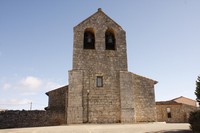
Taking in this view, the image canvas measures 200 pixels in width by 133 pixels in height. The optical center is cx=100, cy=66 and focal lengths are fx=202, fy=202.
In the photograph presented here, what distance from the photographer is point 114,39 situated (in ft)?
62.0

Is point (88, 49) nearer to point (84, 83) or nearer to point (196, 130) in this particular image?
point (84, 83)

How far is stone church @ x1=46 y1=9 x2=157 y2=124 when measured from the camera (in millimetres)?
16203

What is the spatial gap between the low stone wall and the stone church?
609 millimetres

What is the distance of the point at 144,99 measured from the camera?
17781 mm

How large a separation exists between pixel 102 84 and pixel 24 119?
22.6 ft

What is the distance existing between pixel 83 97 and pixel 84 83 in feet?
3.82

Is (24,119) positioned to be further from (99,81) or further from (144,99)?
(144,99)

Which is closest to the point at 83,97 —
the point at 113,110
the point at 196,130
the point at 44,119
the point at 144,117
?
the point at 113,110

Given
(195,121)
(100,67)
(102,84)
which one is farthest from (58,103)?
(195,121)

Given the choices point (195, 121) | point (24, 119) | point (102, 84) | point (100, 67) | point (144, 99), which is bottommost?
point (24, 119)

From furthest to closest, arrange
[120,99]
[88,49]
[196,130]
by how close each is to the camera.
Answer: [88,49] < [120,99] < [196,130]

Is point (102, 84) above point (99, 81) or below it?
below

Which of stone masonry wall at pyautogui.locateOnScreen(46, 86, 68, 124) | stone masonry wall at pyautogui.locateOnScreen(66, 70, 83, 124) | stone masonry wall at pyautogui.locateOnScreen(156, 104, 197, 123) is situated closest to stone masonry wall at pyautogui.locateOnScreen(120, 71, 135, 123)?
stone masonry wall at pyautogui.locateOnScreen(66, 70, 83, 124)

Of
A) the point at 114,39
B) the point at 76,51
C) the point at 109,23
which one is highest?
the point at 109,23
